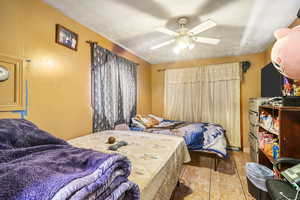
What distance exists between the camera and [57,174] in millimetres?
474

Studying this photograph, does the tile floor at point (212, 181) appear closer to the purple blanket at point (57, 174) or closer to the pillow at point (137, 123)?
the pillow at point (137, 123)

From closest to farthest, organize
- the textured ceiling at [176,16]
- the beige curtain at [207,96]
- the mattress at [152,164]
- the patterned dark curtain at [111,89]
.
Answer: the mattress at [152,164]
the textured ceiling at [176,16]
the patterned dark curtain at [111,89]
the beige curtain at [207,96]

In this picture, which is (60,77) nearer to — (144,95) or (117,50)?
(117,50)

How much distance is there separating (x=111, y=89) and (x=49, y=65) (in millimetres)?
1047

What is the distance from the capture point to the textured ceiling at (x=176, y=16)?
5.41ft

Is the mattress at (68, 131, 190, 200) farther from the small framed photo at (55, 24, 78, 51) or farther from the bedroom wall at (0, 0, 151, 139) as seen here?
the small framed photo at (55, 24, 78, 51)

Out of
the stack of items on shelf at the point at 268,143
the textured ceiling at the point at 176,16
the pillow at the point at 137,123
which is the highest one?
the textured ceiling at the point at 176,16

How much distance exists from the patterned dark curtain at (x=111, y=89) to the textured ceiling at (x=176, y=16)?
44 centimetres

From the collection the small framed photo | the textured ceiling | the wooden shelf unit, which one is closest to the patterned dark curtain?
the small framed photo

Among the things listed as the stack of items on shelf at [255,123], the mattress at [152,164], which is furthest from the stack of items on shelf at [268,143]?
the mattress at [152,164]

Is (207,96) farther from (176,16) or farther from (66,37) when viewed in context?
(66,37)

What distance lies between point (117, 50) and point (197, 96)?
7.58ft

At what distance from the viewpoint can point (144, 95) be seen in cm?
389

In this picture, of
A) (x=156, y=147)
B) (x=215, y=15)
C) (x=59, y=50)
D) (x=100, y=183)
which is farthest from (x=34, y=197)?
(x=215, y=15)
